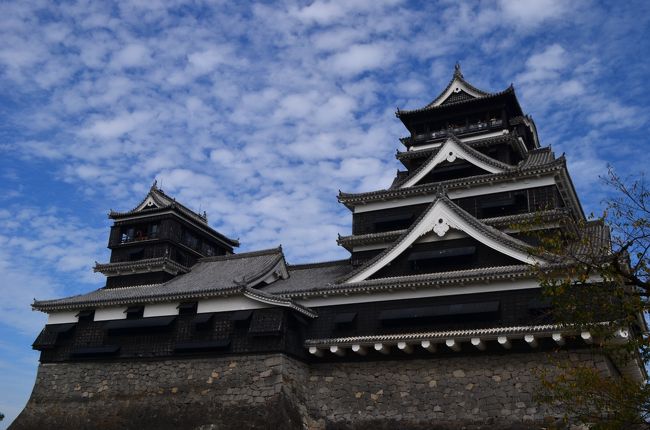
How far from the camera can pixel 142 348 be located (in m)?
26.4

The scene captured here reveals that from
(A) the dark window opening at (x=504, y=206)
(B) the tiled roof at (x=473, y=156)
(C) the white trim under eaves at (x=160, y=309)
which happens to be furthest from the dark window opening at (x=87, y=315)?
(A) the dark window opening at (x=504, y=206)

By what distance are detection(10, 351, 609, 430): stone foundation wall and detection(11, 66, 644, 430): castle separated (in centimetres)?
5

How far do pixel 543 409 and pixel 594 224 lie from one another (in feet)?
32.3

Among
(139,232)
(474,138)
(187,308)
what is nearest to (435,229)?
(474,138)

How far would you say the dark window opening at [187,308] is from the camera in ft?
85.9

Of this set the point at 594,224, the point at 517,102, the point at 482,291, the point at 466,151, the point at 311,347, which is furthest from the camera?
the point at 517,102

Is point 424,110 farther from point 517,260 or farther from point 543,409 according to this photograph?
point 543,409

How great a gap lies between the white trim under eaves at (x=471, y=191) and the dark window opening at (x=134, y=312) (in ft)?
35.4

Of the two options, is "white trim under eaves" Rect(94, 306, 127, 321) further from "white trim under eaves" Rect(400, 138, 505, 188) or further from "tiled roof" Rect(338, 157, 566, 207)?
"white trim under eaves" Rect(400, 138, 505, 188)

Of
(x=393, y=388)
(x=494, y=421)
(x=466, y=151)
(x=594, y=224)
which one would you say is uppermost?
(x=466, y=151)

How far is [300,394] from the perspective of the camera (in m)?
23.5

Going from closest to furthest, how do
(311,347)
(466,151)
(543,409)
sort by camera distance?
(543,409) < (311,347) < (466,151)

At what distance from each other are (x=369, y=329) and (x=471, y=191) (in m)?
7.88

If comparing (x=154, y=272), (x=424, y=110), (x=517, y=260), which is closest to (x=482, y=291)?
(x=517, y=260)
